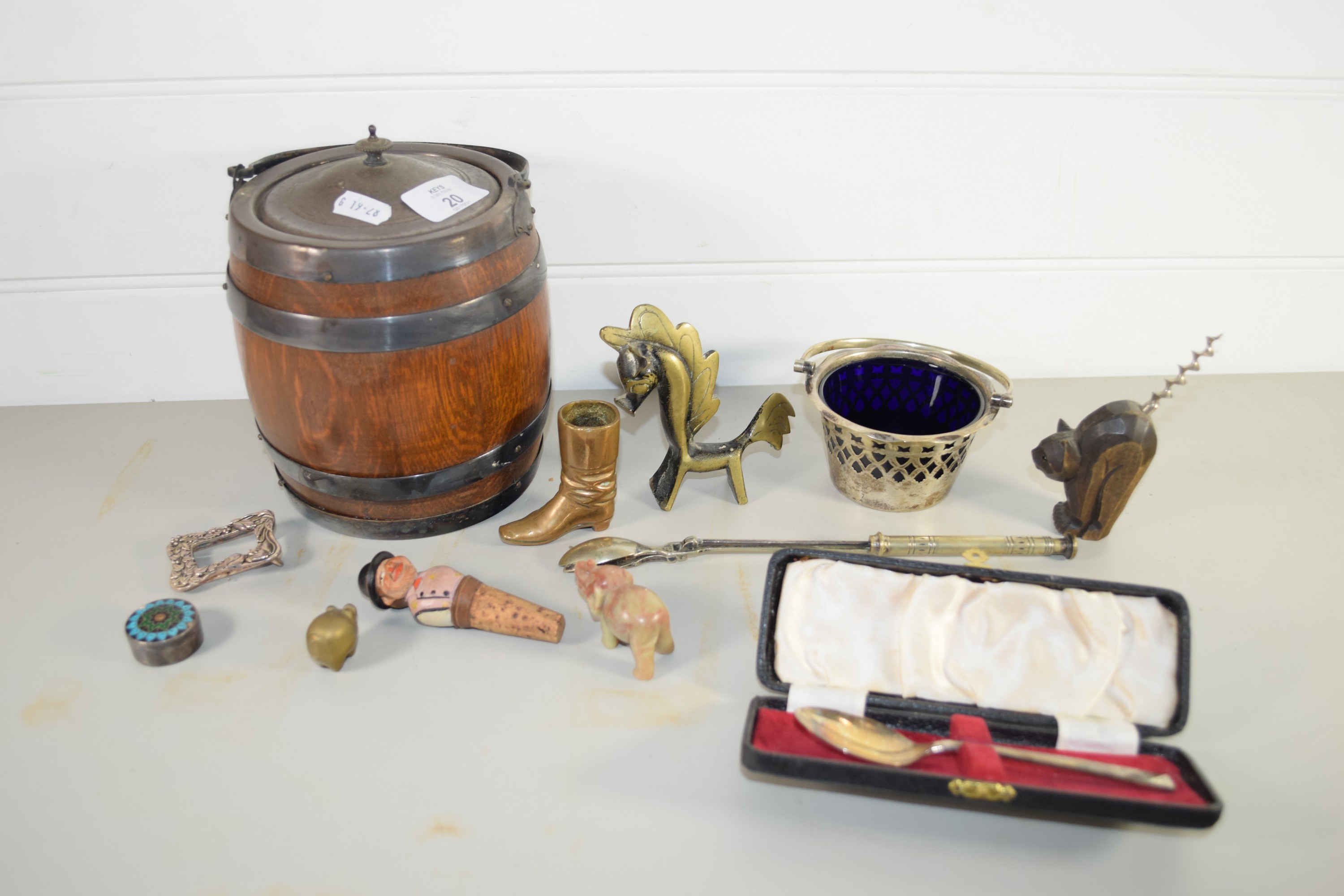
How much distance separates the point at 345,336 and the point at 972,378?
1175 mm

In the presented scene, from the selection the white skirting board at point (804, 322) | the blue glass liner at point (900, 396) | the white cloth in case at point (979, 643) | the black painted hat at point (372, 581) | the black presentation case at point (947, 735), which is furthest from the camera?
the white skirting board at point (804, 322)

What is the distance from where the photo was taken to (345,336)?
1.42 meters

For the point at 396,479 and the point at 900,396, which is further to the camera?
the point at 900,396

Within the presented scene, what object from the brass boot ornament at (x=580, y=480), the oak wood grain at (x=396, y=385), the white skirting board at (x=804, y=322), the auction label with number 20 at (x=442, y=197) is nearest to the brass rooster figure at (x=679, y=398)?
the brass boot ornament at (x=580, y=480)

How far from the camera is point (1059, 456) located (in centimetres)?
163

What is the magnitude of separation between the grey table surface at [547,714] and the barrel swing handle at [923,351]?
256mm

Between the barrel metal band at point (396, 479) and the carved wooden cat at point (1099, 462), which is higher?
the carved wooden cat at point (1099, 462)

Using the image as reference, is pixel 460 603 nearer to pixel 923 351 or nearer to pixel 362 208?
pixel 362 208

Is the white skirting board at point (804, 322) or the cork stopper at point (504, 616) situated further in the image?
the white skirting board at point (804, 322)

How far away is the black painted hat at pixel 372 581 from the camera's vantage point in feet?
5.01

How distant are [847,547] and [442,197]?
3.16ft

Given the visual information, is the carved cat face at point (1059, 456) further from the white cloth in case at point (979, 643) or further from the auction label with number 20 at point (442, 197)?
the auction label with number 20 at point (442, 197)

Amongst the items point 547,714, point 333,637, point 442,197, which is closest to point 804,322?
point 442,197

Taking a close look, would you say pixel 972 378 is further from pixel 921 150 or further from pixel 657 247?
pixel 657 247
